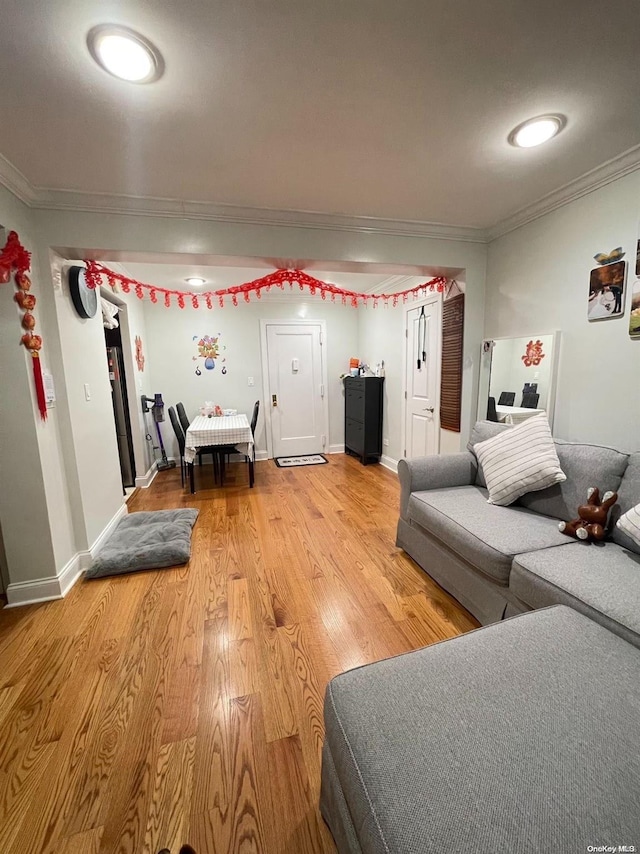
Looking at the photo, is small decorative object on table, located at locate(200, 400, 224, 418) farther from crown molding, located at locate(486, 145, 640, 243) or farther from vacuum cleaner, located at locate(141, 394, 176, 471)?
crown molding, located at locate(486, 145, 640, 243)

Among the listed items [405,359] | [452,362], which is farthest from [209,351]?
[452,362]

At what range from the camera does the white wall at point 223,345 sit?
4.73 m

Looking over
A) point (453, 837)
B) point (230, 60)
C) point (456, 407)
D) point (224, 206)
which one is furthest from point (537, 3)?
point (456, 407)

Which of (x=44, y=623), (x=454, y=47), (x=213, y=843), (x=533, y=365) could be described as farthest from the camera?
(x=533, y=365)

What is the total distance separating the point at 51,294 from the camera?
2.10 meters

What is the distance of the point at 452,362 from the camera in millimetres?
3031

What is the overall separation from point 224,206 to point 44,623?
268cm

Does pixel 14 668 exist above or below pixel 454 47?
below

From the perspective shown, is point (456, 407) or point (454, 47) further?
point (456, 407)

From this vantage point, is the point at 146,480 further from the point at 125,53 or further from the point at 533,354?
the point at 533,354

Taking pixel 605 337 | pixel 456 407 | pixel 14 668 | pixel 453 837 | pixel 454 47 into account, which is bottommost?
pixel 14 668

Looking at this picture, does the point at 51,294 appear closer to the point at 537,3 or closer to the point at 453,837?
the point at 537,3

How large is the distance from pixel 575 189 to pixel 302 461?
3.98m

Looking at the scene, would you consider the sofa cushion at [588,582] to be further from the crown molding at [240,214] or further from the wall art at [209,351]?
the wall art at [209,351]
